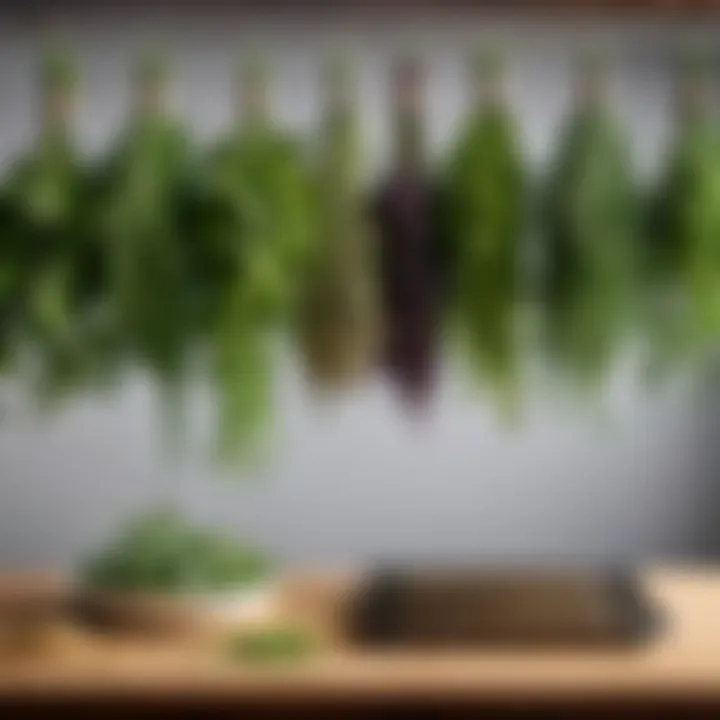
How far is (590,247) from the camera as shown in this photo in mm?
1261

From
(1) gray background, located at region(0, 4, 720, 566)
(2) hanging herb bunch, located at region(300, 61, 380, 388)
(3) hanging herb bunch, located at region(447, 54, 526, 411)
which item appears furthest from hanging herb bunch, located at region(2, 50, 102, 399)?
(1) gray background, located at region(0, 4, 720, 566)

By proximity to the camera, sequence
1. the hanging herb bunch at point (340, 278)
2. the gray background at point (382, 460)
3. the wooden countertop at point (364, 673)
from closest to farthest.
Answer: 1. the wooden countertop at point (364, 673)
2. the hanging herb bunch at point (340, 278)
3. the gray background at point (382, 460)

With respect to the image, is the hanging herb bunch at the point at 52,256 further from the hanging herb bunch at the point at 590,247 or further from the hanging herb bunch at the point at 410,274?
the hanging herb bunch at the point at 590,247

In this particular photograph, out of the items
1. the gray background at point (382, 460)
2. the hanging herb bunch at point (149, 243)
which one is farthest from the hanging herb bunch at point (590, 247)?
the gray background at point (382, 460)

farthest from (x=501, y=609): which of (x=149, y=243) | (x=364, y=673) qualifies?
(x=149, y=243)

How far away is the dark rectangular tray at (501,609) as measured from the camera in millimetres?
1265

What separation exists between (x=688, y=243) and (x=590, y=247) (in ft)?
0.31

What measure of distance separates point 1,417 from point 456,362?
1.94ft

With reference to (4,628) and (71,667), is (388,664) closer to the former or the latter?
(71,667)

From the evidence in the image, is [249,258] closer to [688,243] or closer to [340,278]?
[340,278]

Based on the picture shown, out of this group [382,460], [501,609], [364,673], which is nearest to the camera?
[364,673]

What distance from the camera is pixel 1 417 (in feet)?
5.22

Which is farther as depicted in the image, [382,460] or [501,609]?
[382,460]

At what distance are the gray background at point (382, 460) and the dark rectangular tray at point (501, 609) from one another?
35 centimetres
